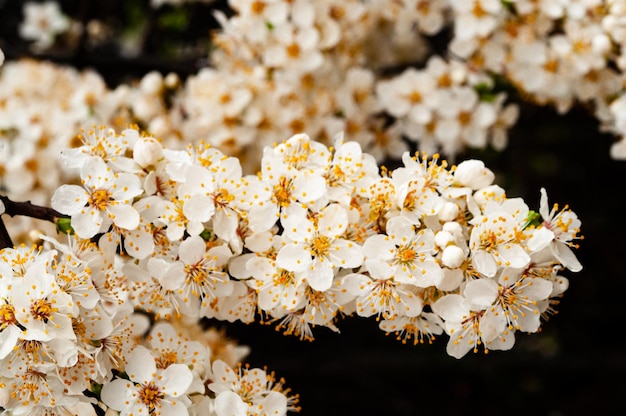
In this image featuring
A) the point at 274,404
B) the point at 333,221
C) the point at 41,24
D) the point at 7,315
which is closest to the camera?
the point at 7,315

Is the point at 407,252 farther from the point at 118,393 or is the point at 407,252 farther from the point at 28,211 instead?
the point at 28,211

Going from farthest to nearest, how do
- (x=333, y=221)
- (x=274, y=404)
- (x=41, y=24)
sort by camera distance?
A: 1. (x=41, y=24)
2. (x=274, y=404)
3. (x=333, y=221)

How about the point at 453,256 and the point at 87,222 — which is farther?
the point at 87,222

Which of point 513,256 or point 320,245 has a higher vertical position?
point 513,256

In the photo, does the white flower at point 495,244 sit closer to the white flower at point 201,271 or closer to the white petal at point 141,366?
the white flower at point 201,271

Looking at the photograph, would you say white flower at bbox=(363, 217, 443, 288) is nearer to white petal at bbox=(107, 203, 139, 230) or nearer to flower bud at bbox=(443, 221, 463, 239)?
flower bud at bbox=(443, 221, 463, 239)

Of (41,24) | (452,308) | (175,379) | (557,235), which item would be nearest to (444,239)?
(452,308)
